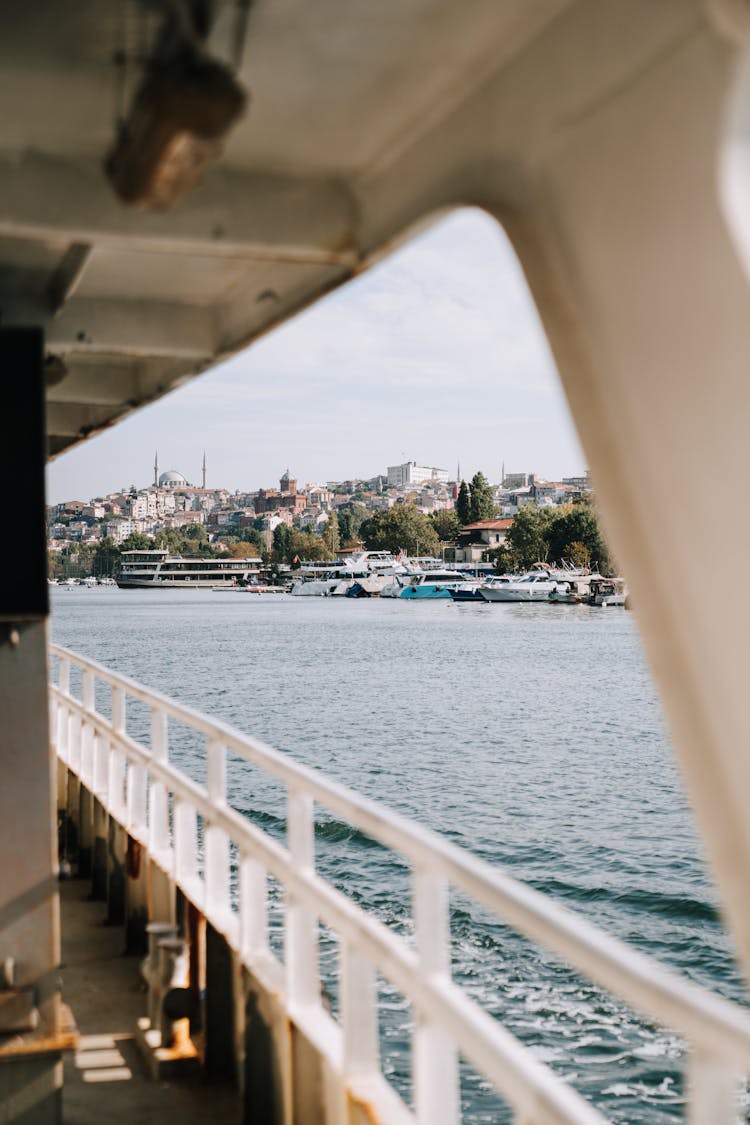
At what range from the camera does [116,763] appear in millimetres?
9102

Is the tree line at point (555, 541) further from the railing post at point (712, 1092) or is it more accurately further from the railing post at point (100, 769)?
the railing post at point (712, 1092)

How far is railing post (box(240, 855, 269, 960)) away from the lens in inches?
201

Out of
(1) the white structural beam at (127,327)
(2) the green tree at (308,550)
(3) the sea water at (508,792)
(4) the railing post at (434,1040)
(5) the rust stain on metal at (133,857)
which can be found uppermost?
(2) the green tree at (308,550)

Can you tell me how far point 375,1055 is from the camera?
3898mm

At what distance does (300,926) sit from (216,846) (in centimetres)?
146

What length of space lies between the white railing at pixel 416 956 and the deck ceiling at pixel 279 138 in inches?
68.6

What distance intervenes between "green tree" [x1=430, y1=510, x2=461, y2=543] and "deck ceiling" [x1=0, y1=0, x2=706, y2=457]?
188 m

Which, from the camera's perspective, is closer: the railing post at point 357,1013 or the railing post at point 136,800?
the railing post at point 357,1013

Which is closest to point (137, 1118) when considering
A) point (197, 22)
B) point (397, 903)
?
point (197, 22)

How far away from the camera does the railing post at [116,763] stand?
883 cm

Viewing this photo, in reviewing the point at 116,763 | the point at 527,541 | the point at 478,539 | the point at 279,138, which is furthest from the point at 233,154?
the point at 478,539

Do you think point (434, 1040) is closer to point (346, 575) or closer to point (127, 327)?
point (127, 327)

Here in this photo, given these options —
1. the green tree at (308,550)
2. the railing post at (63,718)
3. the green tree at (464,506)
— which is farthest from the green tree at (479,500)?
the railing post at (63,718)

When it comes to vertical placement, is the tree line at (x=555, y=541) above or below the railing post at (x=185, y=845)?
above
